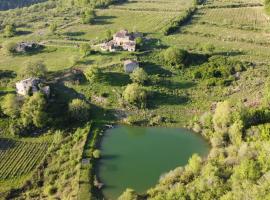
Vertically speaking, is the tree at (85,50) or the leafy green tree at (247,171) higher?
the tree at (85,50)

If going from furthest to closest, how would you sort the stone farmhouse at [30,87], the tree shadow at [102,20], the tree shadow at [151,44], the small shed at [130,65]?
1. the tree shadow at [102,20]
2. the tree shadow at [151,44]
3. the small shed at [130,65]
4. the stone farmhouse at [30,87]

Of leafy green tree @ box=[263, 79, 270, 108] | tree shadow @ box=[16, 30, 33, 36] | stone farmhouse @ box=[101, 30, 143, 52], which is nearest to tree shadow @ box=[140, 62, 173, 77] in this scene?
stone farmhouse @ box=[101, 30, 143, 52]

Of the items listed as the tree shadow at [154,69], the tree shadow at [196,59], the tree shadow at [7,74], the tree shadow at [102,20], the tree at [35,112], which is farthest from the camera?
the tree shadow at [102,20]

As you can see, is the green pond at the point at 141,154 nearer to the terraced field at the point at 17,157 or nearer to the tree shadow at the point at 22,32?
the terraced field at the point at 17,157

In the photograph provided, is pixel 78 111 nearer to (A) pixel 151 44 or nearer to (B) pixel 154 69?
(B) pixel 154 69

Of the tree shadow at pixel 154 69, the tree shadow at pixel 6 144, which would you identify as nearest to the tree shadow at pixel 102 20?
the tree shadow at pixel 154 69

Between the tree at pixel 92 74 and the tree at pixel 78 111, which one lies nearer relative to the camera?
the tree at pixel 78 111
